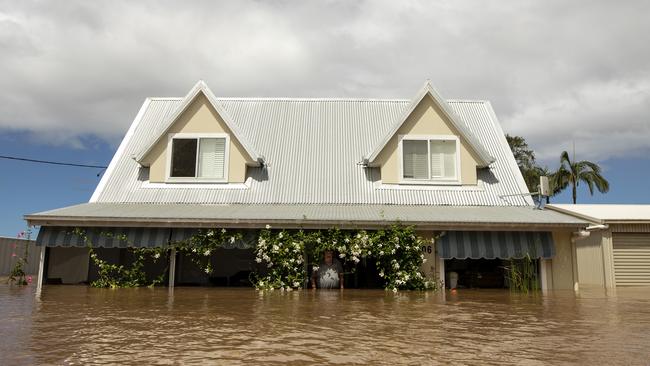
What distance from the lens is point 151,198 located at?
16359 millimetres

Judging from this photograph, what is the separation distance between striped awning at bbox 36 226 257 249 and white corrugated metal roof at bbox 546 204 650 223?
11.3 m

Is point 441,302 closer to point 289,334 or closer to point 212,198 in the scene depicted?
point 289,334

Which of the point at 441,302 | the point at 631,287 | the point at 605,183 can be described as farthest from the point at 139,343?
the point at 605,183

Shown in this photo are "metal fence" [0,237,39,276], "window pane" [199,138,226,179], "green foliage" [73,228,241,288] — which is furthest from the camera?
"metal fence" [0,237,39,276]

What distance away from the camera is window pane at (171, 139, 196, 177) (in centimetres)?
1731

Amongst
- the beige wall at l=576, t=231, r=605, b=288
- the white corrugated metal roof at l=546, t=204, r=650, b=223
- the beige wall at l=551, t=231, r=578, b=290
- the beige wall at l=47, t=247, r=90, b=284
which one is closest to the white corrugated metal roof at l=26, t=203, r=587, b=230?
the beige wall at l=551, t=231, r=578, b=290

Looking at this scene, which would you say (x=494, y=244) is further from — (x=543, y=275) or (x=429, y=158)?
(x=429, y=158)

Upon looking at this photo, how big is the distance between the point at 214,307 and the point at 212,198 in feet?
22.3

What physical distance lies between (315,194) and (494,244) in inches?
225

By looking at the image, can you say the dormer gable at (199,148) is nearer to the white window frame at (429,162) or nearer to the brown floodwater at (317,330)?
the white window frame at (429,162)

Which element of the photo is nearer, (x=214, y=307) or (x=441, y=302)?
(x=214, y=307)

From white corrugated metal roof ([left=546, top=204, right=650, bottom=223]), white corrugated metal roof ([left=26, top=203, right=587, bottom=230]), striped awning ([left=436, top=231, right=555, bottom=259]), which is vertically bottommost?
striped awning ([left=436, top=231, right=555, bottom=259])

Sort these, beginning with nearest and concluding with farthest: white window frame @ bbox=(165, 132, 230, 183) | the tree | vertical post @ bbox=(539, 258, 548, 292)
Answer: vertical post @ bbox=(539, 258, 548, 292) → white window frame @ bbox=(165, 132, 230, 183) → the tree

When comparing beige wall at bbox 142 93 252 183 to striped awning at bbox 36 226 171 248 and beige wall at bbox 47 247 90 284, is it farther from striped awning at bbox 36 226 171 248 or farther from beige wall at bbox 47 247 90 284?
beige wall at bbox 47 247 90 284
